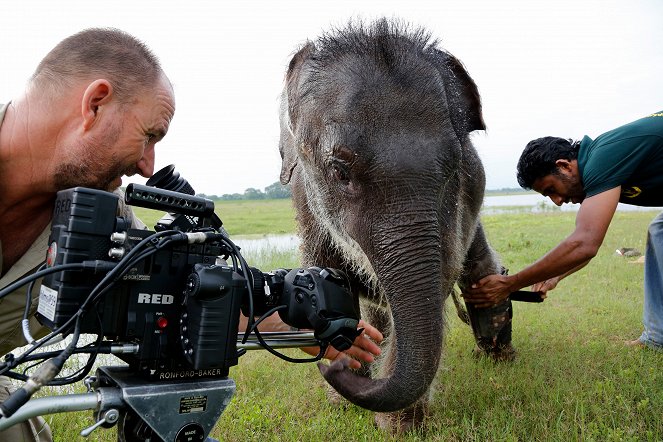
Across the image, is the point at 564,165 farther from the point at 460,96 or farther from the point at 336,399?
the point at 336,399

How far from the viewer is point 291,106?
13.6 ft

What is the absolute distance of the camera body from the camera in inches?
72.1

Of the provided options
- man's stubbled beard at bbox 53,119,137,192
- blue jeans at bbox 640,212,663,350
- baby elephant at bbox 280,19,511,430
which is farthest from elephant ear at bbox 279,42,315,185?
blue jeans at bbox 640,212,663,350

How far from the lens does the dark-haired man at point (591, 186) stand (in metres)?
4.69

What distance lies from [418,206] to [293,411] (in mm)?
2002

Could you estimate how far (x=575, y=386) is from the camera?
14.1 feet

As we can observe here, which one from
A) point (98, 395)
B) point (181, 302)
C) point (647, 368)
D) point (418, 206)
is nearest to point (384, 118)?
point (418, 206)

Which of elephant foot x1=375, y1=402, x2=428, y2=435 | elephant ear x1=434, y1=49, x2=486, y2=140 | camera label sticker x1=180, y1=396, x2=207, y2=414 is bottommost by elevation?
elephant foot x1=375, y1=402, x2=428, y2=435

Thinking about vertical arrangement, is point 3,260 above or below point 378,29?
below

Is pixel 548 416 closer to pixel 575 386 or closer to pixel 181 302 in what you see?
pixel 575 386

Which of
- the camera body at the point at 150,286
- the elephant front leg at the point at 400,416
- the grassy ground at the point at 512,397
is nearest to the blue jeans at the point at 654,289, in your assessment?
the grassy ground at the point at 512,397

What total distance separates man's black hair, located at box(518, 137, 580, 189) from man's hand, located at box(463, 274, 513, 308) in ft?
3.40

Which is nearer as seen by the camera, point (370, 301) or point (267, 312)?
point (267, 312)

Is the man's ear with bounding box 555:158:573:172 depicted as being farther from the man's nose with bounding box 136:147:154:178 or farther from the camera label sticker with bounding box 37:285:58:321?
the camera label sticker with bounding box 37:285:58:321
